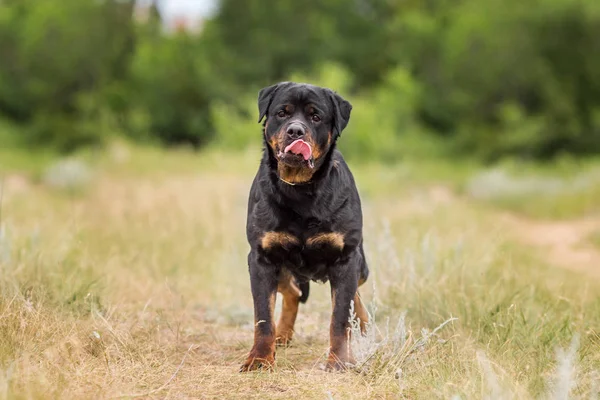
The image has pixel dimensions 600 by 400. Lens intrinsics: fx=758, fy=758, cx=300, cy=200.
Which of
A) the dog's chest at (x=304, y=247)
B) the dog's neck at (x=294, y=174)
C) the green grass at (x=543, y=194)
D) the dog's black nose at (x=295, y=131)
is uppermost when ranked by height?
the dog's black nose at (x=295, y=131)

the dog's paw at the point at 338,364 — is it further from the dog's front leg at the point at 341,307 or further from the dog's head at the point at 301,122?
the dog's head at the point at 301,122

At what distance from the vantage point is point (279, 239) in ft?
13.9

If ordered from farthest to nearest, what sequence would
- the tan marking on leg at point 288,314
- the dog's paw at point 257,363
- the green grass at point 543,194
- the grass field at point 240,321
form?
the green grass at point 543,194
the tan marking on leg at point 288,314
the dog's paw at point 257,363
the grass field at point 240,321

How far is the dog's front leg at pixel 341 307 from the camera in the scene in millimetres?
4250

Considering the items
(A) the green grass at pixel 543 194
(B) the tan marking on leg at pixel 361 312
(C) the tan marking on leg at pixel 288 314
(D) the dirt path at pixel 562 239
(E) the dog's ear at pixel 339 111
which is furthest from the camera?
(A) the green grass at pixel 543 194

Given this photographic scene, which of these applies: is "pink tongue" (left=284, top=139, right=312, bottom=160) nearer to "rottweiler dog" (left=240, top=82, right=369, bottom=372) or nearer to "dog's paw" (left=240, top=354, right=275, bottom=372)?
"rottweiler dog" (left=240, top=82, right=369, bottom=372)

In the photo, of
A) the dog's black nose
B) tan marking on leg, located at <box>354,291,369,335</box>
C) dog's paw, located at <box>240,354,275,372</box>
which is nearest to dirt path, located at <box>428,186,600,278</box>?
tan marking on leg, located at <box>354,291,369,335</box>

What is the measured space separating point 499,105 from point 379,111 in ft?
16.1

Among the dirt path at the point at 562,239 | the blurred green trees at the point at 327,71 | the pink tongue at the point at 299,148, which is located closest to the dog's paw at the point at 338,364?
the pink tongue at the point at 299,148

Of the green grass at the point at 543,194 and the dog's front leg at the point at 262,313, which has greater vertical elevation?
the dog's front leg at the point at 262,313

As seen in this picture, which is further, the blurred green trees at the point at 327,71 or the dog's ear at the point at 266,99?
the blurred green trees at the point at 327,71

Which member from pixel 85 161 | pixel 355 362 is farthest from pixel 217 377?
pixel 85 161

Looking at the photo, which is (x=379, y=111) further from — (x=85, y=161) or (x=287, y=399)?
(x=287, y=399)

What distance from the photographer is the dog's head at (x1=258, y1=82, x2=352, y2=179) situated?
13.4ft
